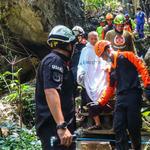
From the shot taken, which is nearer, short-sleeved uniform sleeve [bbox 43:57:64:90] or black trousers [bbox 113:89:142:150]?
short-sleeved uniform sleeve [bbox 43:57:64:90]

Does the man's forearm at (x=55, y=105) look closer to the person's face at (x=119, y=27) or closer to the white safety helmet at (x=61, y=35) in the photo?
the white safety helmet at (x=61, y=35)

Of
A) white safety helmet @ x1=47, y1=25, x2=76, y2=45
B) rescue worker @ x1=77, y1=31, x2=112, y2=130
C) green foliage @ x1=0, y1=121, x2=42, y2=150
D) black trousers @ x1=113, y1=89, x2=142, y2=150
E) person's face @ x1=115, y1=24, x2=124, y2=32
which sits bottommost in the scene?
green foliage @ x1=0, y1=121, x2=42, y2=150

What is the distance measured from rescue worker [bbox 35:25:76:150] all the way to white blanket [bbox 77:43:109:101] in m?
2.77

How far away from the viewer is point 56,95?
2184mm

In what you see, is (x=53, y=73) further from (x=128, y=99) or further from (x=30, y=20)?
(x=30, y=20)

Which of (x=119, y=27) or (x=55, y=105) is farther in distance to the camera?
(x=119, y=27)

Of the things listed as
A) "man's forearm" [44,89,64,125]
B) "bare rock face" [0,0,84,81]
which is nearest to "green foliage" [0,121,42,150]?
"man's forearm" [44,89,64,125]

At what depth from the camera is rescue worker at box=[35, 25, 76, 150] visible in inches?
84.5

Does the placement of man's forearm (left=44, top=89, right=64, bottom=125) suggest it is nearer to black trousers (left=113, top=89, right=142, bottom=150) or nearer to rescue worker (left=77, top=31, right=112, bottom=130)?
black trousers (left=113, top=89, right=142, bottom=150)

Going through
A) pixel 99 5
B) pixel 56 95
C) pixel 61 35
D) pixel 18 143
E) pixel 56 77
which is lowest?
pixel 18 143

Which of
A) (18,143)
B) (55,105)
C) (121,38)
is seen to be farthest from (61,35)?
(121,38)

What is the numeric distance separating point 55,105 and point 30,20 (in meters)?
7.26

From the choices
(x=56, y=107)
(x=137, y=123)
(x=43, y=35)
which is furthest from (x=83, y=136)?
(x=43, y=35)

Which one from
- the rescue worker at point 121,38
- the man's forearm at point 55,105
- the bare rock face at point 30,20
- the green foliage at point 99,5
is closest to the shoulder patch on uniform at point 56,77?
the man's forearm at point 55,105
